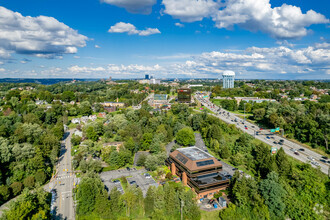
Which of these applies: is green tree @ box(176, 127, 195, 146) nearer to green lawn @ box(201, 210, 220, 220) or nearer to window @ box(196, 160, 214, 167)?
window @ box(196, 160, 214, 167)

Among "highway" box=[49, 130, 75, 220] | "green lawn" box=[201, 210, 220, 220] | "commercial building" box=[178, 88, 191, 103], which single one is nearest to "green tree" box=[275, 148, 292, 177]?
"green lawn" box=[201, 210, 220, 220]

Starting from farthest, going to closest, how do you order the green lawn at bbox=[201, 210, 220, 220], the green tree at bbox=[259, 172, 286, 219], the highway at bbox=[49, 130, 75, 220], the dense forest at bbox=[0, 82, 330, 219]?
1. the highway at bbox=[49, 130, 75, 220]
2. the green tree at bbox=[259, 172, 286, 219]
3. the green lawn at bbox=[201, 210, 220, 220]
4. the dense forest at bbox=[0, 82, 330, 219]

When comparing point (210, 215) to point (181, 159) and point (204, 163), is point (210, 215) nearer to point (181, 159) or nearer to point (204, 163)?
point (204, 163)

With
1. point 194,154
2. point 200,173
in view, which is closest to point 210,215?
point 200,173

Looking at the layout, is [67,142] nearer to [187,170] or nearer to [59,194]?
[59,194]

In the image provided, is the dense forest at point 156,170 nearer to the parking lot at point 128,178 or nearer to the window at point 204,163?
the parking lot at point 128,178

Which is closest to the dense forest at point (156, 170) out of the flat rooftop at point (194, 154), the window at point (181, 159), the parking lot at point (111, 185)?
the parking lot at point (111, 185)
